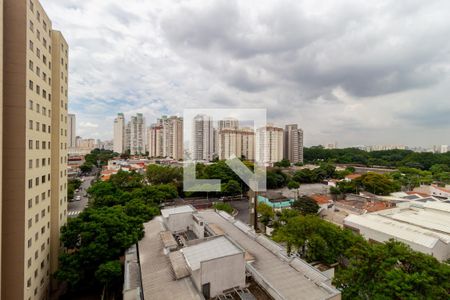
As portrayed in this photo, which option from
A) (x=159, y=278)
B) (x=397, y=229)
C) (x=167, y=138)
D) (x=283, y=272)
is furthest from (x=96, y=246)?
(x=167, y=138)

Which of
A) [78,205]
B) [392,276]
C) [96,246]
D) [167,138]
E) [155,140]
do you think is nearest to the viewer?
[392,276]

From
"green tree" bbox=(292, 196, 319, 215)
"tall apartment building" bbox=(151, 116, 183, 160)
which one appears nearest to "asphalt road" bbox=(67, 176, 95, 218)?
"green tree" bbox=(292, 196, 319, 215)

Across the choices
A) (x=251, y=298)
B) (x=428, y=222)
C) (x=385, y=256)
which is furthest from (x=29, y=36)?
(x=428, y=222)

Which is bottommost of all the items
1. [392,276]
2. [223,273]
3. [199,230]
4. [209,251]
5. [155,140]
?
[199,230]

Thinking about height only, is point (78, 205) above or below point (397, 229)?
below

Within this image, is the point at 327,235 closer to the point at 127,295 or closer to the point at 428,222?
the point at 127,295

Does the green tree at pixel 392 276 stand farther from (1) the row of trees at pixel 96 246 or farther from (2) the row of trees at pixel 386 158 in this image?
(2) the row of trees at pixel 386 158

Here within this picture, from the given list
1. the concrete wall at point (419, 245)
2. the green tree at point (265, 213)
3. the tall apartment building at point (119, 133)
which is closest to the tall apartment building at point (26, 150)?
the green tree at point (265, 213)

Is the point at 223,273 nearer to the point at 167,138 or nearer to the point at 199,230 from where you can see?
the point at 199,230
